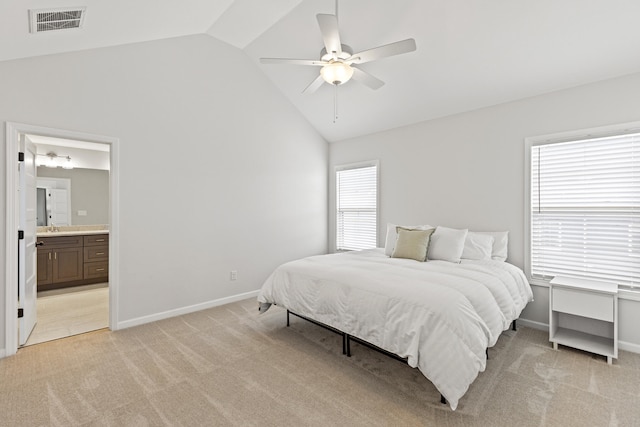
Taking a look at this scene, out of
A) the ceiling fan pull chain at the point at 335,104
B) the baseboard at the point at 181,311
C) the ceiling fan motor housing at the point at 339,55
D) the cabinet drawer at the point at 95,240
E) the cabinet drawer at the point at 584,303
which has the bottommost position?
the baseboard at the point at 181,311

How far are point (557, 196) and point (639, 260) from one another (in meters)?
0.88

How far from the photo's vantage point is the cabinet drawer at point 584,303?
8.61ft

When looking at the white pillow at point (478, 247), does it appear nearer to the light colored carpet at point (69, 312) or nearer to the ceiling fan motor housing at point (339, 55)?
the ceiling fan motor housing at point (339, 55)

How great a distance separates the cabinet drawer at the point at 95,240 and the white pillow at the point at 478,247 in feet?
18.8

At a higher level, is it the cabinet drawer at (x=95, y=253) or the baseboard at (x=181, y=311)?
the cabinet drawer at (x=95, y=253)

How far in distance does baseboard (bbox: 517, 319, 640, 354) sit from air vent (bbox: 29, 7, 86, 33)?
5.11 m

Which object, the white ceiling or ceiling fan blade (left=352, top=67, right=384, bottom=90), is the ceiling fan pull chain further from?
ceiling fan blade (left=352, top=67, right=384, bottom=90)

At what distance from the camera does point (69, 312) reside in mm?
3848

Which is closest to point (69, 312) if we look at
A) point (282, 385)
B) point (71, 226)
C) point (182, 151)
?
point (71, 226)

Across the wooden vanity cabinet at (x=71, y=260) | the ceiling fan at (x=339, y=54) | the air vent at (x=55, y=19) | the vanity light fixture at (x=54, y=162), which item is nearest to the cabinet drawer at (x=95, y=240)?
the wooden vanity cabinet at (x=71, y=260)

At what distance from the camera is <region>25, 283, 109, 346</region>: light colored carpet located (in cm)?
325

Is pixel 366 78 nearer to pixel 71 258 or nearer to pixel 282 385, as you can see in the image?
pixel 282 385

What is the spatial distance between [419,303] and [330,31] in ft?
7.21

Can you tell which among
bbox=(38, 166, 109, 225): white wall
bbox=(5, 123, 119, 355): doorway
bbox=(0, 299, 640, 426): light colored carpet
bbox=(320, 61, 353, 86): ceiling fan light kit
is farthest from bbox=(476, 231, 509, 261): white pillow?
bbox=(38, 166, 109, 225): white wall
